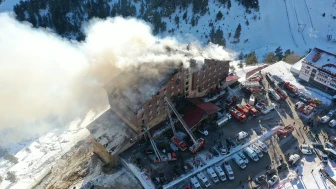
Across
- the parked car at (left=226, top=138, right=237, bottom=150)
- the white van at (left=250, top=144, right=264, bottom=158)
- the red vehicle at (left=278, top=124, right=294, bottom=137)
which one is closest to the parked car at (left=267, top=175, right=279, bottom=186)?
the white van at (left=250, top=144, right=264, bottom=158)

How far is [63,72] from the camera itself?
3054 inches

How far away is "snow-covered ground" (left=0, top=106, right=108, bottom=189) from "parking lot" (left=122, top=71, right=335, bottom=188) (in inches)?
830

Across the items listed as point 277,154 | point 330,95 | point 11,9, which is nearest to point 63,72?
point 277,154

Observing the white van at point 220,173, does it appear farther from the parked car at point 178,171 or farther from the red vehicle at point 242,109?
the red vehicle at point 242,109

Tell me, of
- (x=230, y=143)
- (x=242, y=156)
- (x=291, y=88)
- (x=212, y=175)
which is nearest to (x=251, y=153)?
(x=242, y=156)

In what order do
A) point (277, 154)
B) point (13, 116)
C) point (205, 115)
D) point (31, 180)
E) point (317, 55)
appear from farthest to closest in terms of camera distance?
point (13, 116), point (317, 55), point (31, 180), point (205, 115), point (277, 154)

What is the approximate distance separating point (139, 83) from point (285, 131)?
25718 mm

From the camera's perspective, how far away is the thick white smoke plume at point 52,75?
7025 cm

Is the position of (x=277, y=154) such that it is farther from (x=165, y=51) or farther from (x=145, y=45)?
(x=145, y=45)

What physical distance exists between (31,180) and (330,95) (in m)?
59.2

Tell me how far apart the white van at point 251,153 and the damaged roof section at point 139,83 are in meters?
16.9

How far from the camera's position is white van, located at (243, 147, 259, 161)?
2040 inches

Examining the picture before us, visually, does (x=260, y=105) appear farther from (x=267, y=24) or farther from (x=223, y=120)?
(x=267, y=24)

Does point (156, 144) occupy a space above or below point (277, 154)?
above
